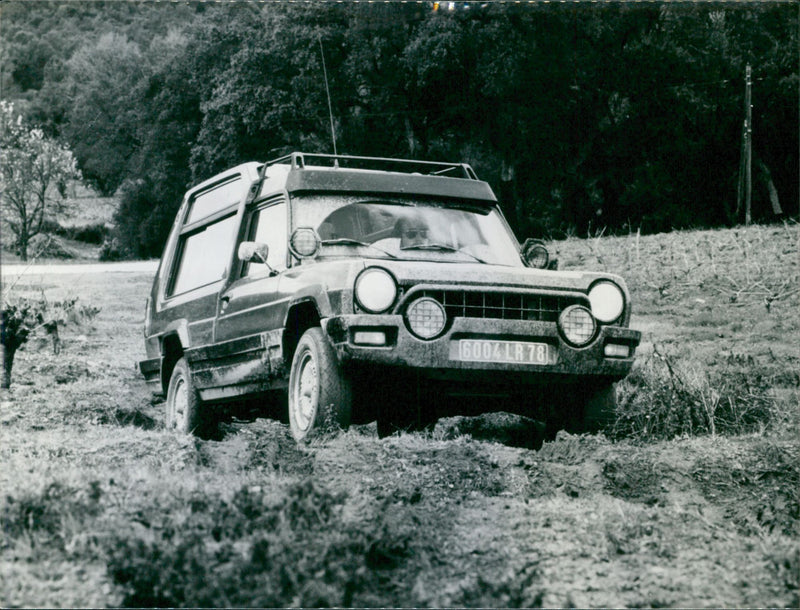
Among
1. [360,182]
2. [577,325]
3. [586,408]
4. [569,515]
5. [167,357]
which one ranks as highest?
[360,182]

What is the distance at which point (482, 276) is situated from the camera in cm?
750

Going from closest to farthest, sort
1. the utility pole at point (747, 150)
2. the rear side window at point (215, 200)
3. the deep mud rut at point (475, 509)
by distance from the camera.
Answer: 1. the deep mud rut at point (475, 509)
2. the rear side window at point (215, 200)
3. the utility pole at point (747, 150)

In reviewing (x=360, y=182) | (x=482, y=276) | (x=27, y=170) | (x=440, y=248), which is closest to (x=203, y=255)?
(x=360, y=182)

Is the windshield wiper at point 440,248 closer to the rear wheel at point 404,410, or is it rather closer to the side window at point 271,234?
the side window at point 271,234

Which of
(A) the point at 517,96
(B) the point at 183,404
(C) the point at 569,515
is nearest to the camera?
(C) the point at 569,515

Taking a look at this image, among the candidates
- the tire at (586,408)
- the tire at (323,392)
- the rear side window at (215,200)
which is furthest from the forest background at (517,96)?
the tire at (323,392)

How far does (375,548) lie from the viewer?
15.1ft

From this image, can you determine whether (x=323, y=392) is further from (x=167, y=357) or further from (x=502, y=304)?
(x=167, y=357)

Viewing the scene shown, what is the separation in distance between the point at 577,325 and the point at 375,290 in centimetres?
131

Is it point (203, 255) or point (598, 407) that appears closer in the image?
point (598, 407)

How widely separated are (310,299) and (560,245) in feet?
59.6

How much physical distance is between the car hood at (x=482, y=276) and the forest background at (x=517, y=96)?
26.9 m

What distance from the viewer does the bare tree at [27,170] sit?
151ft

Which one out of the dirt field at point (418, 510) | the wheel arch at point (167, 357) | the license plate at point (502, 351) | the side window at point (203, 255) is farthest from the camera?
the wheel arch at point (167, 357)
